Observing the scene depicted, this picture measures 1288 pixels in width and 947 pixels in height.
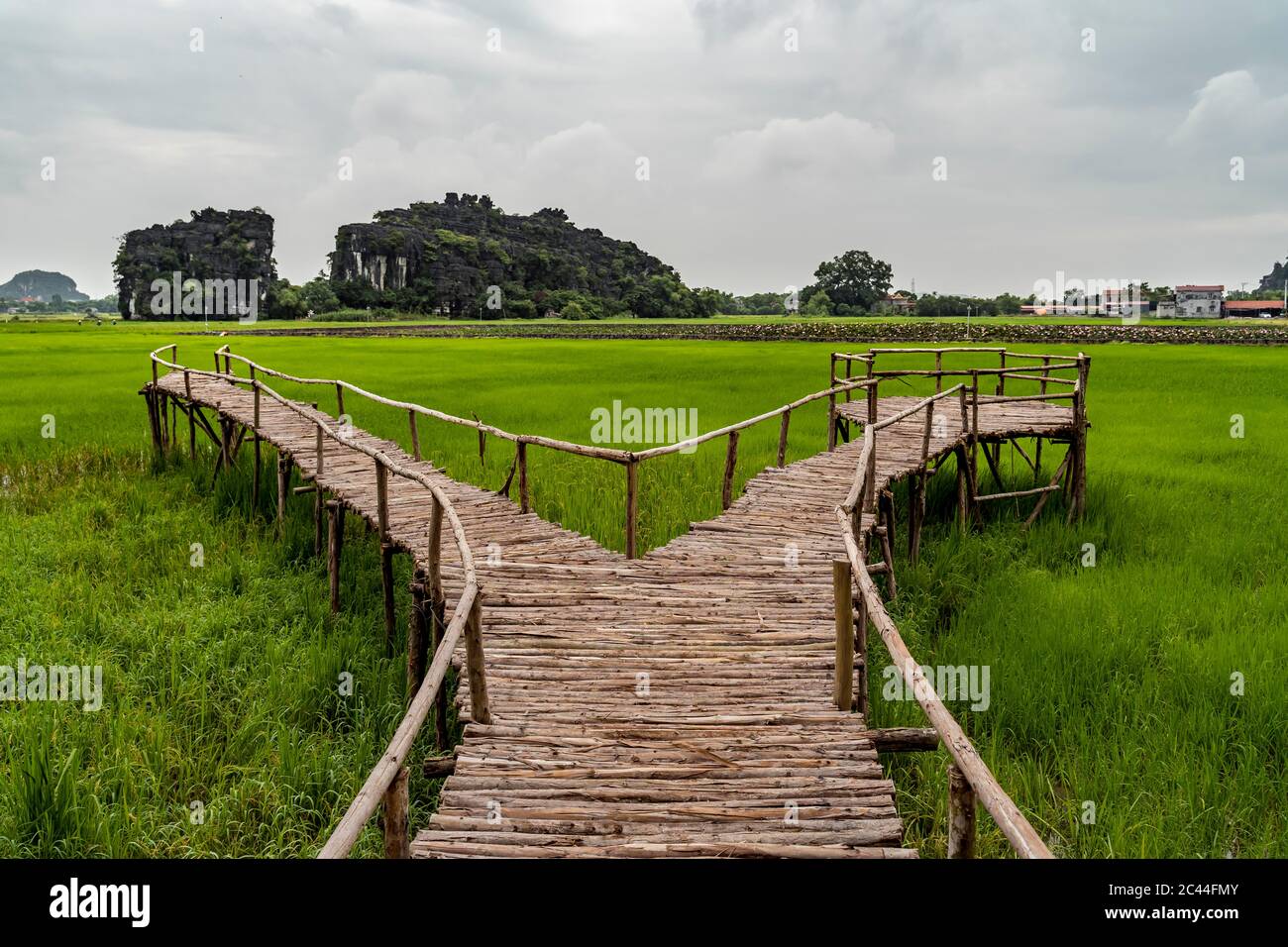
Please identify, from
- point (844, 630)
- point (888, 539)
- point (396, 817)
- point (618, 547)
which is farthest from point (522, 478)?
point (396, 817)

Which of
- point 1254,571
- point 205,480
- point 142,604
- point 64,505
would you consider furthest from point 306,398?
point 1254,571

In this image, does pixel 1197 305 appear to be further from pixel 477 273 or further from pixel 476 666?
pixel 476 666

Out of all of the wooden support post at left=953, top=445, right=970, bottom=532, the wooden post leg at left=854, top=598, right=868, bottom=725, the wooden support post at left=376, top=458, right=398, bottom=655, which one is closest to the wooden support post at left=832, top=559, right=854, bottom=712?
the wooden post leg at left=854, top=598, right=868, bottom=725

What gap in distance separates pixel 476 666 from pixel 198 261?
9357 centimetres

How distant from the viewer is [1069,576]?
9.55 metres

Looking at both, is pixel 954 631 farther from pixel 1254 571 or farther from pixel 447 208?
pixel 447 208

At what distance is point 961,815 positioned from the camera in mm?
3406

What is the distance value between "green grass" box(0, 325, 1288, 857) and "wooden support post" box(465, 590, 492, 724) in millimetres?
1413

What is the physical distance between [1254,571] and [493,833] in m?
8.64

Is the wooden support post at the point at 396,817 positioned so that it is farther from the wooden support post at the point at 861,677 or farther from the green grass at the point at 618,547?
the wooden support post at the point at 861,677

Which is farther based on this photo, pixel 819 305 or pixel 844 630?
pixel 819 305

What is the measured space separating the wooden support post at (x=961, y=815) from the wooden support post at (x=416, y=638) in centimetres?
438

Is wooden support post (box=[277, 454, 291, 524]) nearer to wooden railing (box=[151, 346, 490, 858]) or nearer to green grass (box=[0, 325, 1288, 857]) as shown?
green grass (box=[0, 325, 1288, 857])

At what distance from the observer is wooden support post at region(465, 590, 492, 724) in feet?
15.2
